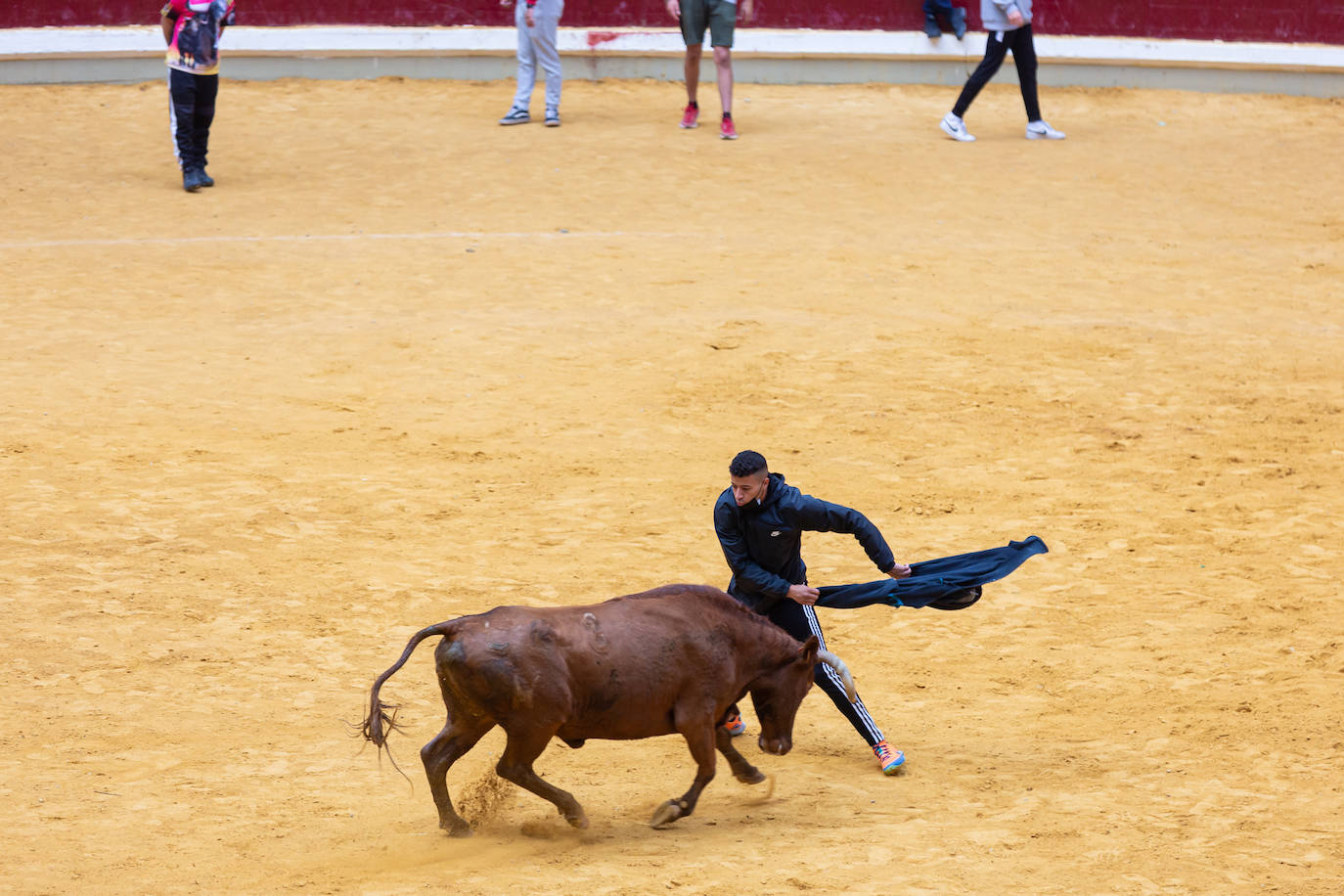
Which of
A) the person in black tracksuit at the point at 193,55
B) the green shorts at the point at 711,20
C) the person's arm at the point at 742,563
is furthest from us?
the green shorts at the point at 711,20

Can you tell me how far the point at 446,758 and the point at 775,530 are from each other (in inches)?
59.0

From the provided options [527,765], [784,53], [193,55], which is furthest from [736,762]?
[784,53]

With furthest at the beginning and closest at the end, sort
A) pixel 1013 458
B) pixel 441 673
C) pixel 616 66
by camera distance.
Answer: pixel 616 66 < pixel 1013 458 < pixel 441 673

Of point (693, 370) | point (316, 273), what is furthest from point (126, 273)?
point (693, 370)

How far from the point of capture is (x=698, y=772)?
17.6ft

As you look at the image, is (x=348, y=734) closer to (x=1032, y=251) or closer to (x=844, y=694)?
(x=844, y=694)

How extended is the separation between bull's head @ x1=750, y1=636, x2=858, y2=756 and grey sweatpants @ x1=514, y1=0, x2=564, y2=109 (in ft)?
39.4

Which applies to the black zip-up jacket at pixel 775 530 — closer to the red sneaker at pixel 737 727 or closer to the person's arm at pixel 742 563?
the person's arm at pixel 742 563

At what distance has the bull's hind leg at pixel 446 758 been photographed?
518 centimetres

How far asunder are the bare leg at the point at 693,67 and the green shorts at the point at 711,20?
13 cm

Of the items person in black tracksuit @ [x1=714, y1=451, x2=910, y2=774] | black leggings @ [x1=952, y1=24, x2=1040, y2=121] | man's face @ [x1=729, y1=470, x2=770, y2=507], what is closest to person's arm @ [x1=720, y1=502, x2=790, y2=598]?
person in black tracksuit @ [x1=714, y1=451, x2=910, y2=774]

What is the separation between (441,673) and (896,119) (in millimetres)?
14050

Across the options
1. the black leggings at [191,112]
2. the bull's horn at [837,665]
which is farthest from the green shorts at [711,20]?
the bull's horn at [837,665]

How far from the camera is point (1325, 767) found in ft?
18.9
